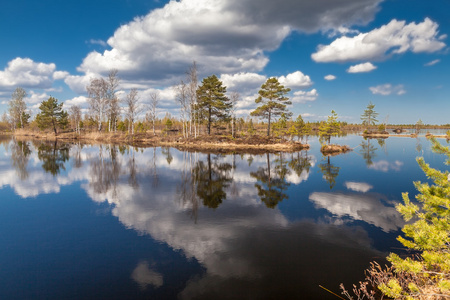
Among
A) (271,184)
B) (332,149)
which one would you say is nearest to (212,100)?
(332,149)

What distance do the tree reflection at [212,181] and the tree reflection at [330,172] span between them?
34.9ft

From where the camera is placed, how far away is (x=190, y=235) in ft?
38.4

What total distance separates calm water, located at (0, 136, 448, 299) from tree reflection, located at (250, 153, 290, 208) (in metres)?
0.16

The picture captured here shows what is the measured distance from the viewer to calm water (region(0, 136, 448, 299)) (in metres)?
8.09

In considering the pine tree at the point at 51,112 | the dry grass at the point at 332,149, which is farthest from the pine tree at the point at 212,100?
the pine tree at the point at 51,112

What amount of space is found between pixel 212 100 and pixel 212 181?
4052cm

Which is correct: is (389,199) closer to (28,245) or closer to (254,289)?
(254,289)

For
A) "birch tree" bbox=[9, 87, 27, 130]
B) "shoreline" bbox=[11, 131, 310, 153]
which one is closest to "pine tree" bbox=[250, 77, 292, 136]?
"shoreline" bbox=[11, 131, 310, 153]

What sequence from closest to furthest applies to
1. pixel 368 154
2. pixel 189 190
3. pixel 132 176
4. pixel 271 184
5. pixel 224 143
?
pixel 189 190 → pixel 271 184 → pixel 132 176 → pixel 368 154 → pixel 224 143

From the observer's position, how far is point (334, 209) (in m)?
16.0

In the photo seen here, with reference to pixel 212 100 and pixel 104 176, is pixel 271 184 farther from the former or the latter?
pixel 212 100

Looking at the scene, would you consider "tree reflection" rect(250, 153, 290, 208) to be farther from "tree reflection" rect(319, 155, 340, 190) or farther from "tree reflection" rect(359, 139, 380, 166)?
"tree reflection" rect(359, 139, 380, 166)

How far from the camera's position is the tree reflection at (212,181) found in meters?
18.2

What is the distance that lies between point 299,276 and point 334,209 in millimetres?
8956
